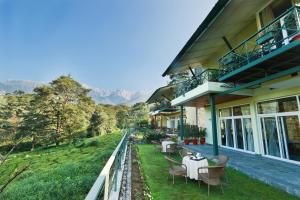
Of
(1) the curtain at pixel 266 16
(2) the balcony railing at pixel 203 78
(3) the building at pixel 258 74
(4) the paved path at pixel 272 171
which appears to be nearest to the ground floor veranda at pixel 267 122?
(3) the building at pixel 258 74

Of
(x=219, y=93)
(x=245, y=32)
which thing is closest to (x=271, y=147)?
(x=219, y=93)

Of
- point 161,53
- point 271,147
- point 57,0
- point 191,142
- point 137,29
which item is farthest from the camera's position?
point 161,53

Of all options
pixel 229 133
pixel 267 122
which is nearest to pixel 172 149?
pixel 229 133

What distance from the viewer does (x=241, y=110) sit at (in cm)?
1122

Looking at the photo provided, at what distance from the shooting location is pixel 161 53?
49.1 meters

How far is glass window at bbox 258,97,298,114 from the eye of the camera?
25.4 feet

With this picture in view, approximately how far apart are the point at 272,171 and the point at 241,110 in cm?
505

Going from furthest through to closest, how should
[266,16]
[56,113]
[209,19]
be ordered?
[56,113]
[266,16]
[209,19]

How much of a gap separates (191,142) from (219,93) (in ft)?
22.3

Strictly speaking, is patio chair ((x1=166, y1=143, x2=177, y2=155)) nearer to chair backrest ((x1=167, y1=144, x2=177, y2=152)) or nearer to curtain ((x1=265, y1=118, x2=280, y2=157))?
chair backrest ((x1=167, y1=144, x2=177, y2=152))

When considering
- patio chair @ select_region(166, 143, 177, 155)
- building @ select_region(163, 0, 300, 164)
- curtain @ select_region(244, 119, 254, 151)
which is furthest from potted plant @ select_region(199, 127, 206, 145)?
patio chair @ select_region(166, 143, 177, 155)

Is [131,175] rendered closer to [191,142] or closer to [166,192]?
[166,192]

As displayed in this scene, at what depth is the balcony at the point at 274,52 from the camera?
18.0 feet

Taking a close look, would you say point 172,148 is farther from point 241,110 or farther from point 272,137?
point 272,137
